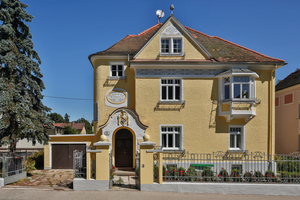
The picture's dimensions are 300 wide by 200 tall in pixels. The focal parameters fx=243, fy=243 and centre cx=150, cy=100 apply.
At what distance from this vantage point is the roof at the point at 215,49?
16719 millimetres

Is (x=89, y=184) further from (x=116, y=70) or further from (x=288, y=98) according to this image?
(x=288, y=98)

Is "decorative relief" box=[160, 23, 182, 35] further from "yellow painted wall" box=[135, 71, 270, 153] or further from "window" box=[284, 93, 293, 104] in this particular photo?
"window" box=[284, 93, 293, 104]

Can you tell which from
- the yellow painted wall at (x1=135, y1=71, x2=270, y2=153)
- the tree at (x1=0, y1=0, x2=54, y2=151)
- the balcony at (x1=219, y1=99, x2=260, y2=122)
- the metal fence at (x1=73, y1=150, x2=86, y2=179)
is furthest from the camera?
the yellow painted wall at (x1=135, y1=71, x2=270, y2=153)

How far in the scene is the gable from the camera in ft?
53.5

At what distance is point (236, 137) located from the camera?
16.3 metres

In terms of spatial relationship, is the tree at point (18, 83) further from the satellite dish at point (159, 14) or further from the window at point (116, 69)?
the satellite dish at point (159, 14)

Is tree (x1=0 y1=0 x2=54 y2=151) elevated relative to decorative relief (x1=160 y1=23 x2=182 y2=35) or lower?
lower

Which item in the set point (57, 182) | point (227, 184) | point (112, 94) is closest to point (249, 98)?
point (227, 184)

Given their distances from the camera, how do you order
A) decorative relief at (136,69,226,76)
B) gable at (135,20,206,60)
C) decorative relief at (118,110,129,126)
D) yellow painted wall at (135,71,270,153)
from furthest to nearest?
1. gable at (135,20,206,60)
2. decorative relief at (136,69,226,76)
3. yellow painted wall at (135,71,270,153)
4. decorative relief at (118,110,129,126)

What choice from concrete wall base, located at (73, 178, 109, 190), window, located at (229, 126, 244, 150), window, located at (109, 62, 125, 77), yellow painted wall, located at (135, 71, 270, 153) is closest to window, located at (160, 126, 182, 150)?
yellow painted wall, located at (135, 71, 270, 153)

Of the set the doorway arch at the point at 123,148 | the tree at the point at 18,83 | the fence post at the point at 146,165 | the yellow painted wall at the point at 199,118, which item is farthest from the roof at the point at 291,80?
the tree at the point at 18,83

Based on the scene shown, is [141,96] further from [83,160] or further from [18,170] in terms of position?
[18,170]

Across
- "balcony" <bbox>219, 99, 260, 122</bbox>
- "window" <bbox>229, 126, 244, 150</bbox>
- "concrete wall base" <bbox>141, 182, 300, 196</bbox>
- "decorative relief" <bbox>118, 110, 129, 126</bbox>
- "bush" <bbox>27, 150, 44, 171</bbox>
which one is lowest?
"bush" <bbox>27, 150, 44, 171</bbox>

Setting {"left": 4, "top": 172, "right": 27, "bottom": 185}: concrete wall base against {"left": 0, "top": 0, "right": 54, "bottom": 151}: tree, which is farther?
{"left": 0, "top": 0, "right": 54, "bottom": 151}: tree
